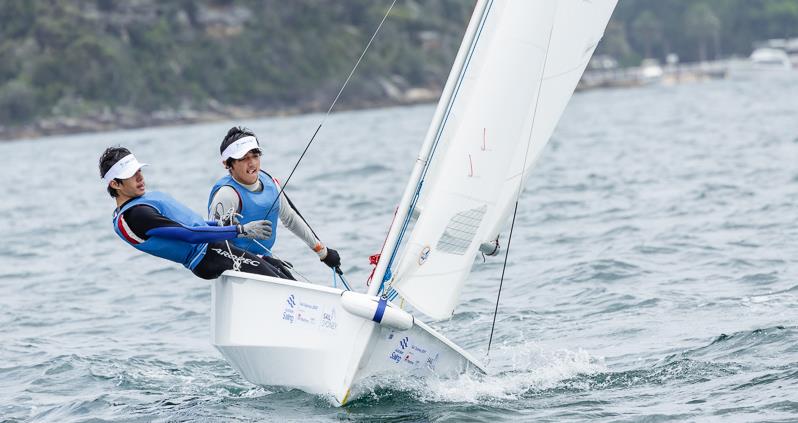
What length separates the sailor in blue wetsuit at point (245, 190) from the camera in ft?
22.0

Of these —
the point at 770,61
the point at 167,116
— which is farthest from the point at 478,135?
the point at 770,61

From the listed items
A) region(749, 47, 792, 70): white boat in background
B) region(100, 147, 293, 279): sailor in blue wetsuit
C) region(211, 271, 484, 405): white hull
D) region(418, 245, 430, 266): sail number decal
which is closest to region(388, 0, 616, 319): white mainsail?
region(418, 245, 430, 266): sail number decal

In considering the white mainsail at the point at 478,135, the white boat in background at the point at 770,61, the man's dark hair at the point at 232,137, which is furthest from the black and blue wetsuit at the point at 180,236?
the white boat in background at the point at 770,61

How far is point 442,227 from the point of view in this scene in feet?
20.6

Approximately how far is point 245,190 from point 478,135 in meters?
1.41

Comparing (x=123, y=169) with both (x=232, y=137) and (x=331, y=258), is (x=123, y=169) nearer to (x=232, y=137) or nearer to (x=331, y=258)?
(x=232, y=137)

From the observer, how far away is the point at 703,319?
806 cm

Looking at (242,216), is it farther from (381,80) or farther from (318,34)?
(318,34)

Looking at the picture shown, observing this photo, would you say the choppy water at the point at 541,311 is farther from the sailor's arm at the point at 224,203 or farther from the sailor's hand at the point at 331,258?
the sailor's arm at the point at 224,203

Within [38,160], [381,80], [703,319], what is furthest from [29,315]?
[381,80]

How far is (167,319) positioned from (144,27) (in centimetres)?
7684

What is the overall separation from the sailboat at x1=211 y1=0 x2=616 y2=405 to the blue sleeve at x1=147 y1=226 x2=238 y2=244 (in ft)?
0.79

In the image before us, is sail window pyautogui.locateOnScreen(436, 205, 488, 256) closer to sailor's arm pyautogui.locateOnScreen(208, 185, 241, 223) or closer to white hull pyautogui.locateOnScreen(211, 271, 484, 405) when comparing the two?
white hull pyautogui.locateOnScreen(211, 271, 484, 405)

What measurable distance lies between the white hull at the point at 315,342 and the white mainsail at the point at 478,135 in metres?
0.24
